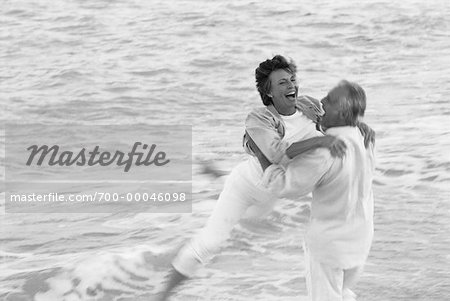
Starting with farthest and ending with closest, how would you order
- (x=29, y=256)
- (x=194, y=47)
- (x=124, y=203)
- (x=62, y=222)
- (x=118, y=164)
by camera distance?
(x=194, y=47)
(x=118, y=164)
(x=124, y=203)
(x=62, y=222)
(x=29, y=256)

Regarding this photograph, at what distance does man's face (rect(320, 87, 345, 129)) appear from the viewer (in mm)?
4320

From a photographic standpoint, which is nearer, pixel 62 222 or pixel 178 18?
pixel 62 222

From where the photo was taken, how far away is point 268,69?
4762 millimetres

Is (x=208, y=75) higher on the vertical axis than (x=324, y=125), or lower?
lower

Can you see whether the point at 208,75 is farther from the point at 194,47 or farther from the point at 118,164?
the point at 118,164

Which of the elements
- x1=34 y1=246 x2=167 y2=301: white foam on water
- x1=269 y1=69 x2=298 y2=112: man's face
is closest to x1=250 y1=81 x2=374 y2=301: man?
x1=269 y1=69 x2=298 y2=112: man's face

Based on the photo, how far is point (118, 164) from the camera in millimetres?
10469

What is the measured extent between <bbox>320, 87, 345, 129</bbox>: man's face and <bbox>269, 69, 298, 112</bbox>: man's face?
1.13 feet

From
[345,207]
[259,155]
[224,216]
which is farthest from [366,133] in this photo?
[224,216]

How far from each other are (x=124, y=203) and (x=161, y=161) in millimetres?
1714

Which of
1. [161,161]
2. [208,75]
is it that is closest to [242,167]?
[161,161]

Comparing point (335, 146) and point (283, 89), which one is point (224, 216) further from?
point (335, 146)

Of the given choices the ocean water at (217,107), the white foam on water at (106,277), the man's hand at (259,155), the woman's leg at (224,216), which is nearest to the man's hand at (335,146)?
the man's hand at (259,155)

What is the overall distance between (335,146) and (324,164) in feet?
0.30
